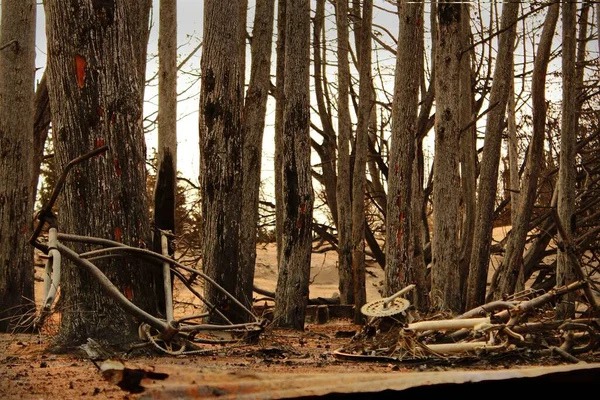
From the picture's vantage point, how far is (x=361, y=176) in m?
15.2

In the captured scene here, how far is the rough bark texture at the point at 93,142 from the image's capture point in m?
6.90

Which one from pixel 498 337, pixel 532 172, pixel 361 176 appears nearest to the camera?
pixel 498 337

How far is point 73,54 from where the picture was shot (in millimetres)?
6938

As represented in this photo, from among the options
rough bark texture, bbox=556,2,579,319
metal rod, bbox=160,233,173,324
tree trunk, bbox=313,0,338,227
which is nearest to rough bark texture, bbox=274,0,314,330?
rough bark texture, bbox=556,2,579,319

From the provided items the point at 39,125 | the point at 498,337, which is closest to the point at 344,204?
the point at 39,125

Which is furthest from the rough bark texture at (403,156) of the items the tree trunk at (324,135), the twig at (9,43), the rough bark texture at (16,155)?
the tree trunk at (324,135)

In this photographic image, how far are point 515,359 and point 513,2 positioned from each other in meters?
6.84

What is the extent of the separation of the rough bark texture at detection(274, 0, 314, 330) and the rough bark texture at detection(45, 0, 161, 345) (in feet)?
15.5

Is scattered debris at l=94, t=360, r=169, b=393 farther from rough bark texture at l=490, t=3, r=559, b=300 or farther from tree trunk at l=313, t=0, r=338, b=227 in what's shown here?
tree trunk at l=313, t=0, r=338, b=227

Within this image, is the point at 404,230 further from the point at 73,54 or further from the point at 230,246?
the point at 73,54

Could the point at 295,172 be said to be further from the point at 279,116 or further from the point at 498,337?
the point at 498,337

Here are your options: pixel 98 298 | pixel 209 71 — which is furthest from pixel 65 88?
pixel 209 71

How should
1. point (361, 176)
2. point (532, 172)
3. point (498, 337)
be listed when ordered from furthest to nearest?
point (361, 176)
point (532, 172)
point (498, 337)

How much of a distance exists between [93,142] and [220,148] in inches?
127
